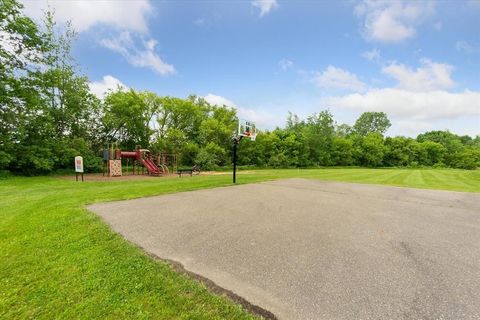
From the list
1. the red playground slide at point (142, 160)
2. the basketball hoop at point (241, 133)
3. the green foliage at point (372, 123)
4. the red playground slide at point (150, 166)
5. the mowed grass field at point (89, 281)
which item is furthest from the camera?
the green foliage at point (372, 123)

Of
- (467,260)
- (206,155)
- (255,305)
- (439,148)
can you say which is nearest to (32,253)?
(255,305)

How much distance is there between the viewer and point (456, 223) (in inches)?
220

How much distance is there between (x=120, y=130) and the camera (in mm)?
27734

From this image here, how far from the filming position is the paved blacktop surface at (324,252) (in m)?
2.48

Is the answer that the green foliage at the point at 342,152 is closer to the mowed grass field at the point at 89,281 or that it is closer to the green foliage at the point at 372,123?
the green foliage at the point at 372,123

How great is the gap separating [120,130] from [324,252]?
2933 centimetres

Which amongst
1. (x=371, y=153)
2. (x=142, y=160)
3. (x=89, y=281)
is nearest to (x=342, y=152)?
(x=371, y=153)

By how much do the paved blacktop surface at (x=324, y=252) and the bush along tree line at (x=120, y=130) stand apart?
1506 cm

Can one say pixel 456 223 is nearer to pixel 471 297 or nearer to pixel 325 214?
pixel 325 214

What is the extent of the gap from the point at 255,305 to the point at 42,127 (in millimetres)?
21184

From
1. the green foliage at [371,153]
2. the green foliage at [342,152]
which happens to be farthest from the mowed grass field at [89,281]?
the green foliage at [371,153]

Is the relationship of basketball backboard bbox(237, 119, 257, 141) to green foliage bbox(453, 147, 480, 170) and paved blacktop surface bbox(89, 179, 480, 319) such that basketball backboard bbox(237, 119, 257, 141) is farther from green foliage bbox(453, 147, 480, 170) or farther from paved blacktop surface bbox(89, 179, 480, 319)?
green foliage bbox(453, 147, 480, 170)

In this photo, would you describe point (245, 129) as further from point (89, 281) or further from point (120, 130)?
point (120, 130)

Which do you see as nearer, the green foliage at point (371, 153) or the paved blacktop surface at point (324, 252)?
the paved blacktop surface at point (324, 252)
